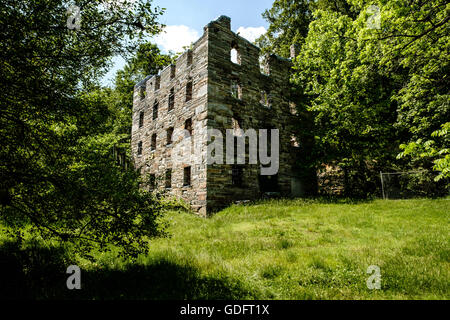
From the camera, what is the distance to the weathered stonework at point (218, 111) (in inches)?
480

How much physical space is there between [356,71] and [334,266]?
23.7 feet

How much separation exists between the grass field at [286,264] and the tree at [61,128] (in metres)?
0.73

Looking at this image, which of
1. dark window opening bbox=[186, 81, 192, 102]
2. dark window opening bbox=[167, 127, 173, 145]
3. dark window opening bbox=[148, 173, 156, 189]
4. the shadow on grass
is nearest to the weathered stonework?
dark window opening bbox=[186, 81, 192, 102]

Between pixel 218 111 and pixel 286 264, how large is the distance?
9340mm

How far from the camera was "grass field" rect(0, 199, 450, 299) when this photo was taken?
11.7 ft

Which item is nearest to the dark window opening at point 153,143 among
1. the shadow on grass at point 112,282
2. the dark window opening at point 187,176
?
the dark window opening at point 187,176

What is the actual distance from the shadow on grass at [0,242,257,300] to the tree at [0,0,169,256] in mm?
552

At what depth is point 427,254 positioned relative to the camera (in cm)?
484

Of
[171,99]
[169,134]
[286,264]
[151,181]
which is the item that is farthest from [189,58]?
[286,264]

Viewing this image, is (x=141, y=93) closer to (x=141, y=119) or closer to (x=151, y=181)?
(x=141, y=119)

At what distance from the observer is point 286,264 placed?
4551 millimetres

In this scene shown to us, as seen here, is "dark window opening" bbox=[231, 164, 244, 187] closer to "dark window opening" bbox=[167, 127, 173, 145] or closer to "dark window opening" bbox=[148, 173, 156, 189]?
"dark window opening" bbox=[167, 127, 173, 145]
